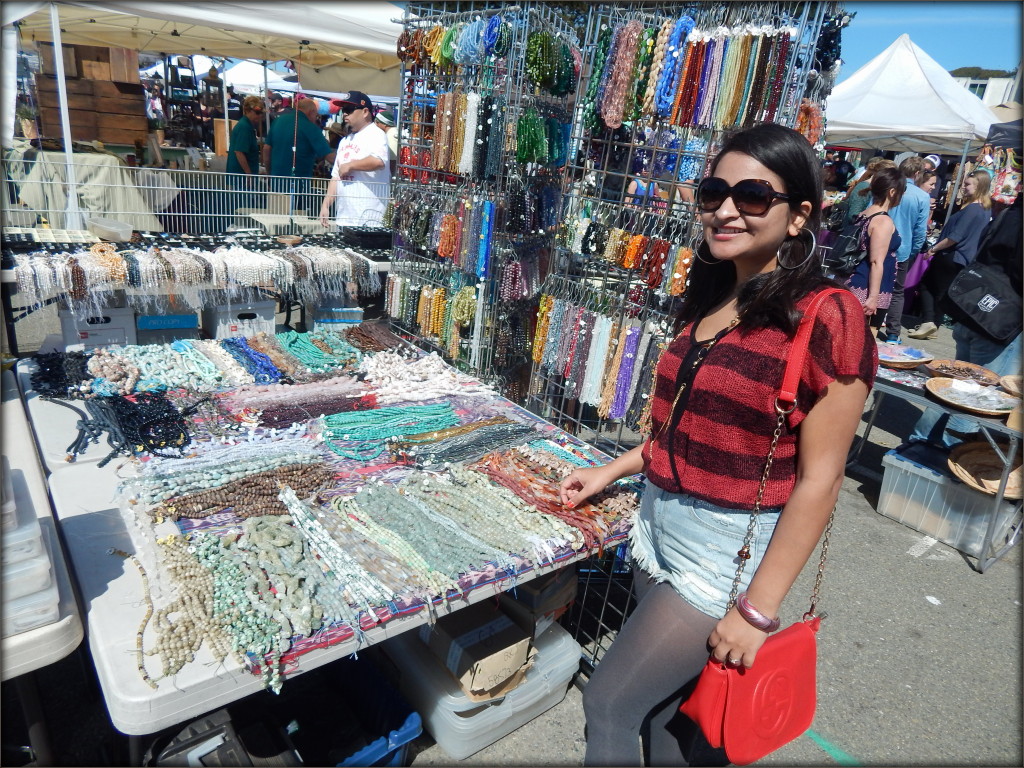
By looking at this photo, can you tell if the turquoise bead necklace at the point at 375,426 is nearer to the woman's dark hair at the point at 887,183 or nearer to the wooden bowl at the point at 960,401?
the wooden bowl at the point at 960,401

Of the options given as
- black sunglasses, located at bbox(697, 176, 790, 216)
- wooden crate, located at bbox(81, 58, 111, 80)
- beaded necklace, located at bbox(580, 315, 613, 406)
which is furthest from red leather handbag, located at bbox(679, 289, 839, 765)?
wooden crate, located at bbox(81, 58, 111, 80)

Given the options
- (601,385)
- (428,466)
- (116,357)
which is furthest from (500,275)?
(116,357)

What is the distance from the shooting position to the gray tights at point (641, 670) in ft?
5.16

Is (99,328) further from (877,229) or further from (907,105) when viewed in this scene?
(907,105)

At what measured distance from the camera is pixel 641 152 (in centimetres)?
356

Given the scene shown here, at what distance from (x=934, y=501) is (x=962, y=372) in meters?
0.86

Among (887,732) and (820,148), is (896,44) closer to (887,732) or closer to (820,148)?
(820,148)

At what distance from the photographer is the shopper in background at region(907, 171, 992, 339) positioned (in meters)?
7.01

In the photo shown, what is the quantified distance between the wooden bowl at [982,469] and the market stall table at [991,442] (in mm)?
64

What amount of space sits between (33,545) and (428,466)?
53.8 inches

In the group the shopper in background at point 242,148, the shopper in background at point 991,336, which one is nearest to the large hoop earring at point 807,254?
the shopper in background at point 991,336

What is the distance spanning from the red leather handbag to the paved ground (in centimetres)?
109

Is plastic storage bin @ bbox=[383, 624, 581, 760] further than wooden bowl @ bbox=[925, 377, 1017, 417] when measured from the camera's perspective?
No

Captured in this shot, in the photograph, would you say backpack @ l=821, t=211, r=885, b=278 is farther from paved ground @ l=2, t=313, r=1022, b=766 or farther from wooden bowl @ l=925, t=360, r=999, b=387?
paved ground @ l=2, t=313, r=1022, b=766
